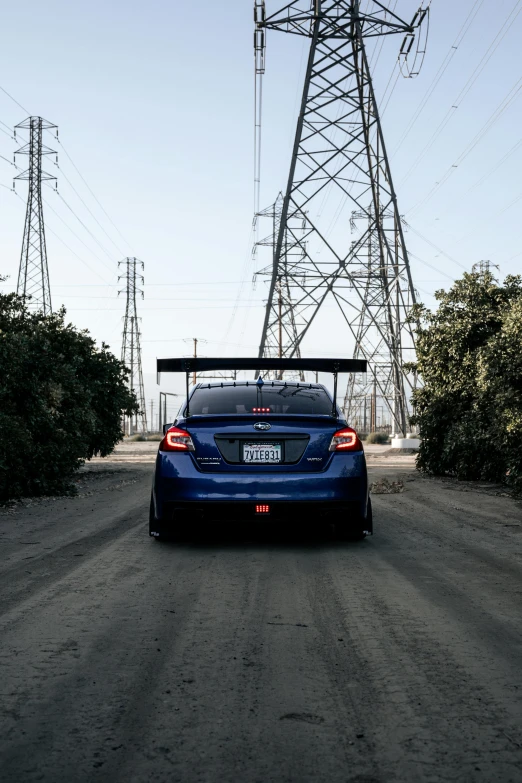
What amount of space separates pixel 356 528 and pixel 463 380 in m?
9.99

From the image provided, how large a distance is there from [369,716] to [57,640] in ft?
6.74

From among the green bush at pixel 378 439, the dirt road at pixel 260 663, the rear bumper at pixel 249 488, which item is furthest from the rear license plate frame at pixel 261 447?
the green bush at pixel 378 439

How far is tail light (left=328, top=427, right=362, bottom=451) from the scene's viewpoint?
8.55m

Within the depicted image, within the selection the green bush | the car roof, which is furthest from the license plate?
the green bush

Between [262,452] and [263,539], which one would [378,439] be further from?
[262,452]

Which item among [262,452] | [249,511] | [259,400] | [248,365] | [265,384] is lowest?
[249,511]

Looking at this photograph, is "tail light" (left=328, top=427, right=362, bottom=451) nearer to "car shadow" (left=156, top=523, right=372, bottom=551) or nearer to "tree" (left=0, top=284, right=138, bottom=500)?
"car shadow" (left=156, top=523, right=372, bottom=551)

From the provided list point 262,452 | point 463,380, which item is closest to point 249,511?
point 262,452

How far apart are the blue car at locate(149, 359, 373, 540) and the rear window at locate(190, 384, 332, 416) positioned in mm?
163

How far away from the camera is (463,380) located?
18.1 meters

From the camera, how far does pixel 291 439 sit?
8469mm

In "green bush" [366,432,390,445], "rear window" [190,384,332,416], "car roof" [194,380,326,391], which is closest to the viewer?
"rear window" [190,384,332,416]

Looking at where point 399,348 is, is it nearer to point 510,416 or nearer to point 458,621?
point 510,416

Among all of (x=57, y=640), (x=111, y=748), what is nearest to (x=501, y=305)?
(x=57, y=640)
